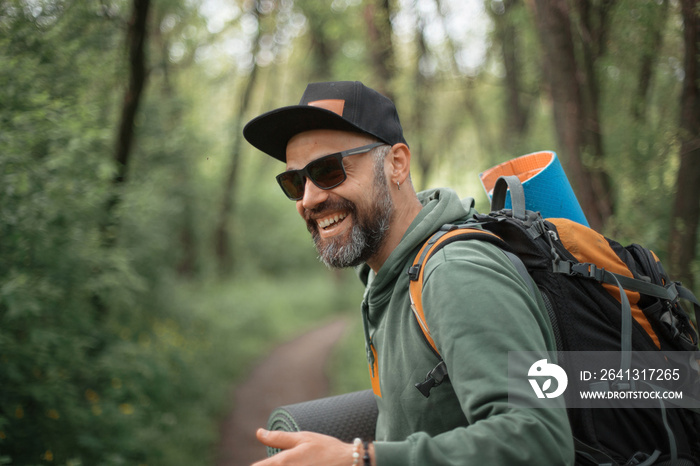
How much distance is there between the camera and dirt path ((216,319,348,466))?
6582 mm

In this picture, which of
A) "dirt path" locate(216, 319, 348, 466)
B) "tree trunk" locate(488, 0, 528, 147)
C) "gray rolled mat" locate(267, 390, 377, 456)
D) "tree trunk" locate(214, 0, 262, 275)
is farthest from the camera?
"tree trunk" locate(214, 0, 262, 275)

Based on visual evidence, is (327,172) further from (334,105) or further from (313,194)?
(334,105)

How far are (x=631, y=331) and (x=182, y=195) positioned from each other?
35.1ft

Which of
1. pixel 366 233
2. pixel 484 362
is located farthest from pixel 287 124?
pixel 484 362

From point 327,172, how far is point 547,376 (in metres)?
1.08

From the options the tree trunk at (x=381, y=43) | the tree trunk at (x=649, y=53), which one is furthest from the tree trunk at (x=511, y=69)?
the tree trunk at (x=649, y=53)

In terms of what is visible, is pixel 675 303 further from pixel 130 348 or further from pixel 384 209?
pixel 130 348

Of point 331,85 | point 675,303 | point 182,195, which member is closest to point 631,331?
point 675,303

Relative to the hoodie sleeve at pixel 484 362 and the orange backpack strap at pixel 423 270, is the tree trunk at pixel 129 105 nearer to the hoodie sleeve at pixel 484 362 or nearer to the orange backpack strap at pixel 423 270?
the orange backpack strap at pixel 423 270

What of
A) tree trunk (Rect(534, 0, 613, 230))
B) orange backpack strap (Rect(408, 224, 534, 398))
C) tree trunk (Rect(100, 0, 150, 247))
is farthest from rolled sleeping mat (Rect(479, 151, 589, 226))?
tree trunk (Rect(100, 0, 150, 247))

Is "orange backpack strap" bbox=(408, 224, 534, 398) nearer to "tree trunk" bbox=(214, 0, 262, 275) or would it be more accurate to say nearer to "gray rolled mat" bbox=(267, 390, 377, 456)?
"gray rolled mat" bbox=(267, 390, 377, 456)

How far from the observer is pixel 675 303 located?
6.10 feet

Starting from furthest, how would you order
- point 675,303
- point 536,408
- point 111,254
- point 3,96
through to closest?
point 111,254 → point 3,96 → point 675,303 → point 536,408

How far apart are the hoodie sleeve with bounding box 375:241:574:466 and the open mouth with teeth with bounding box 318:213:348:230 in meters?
0.61
